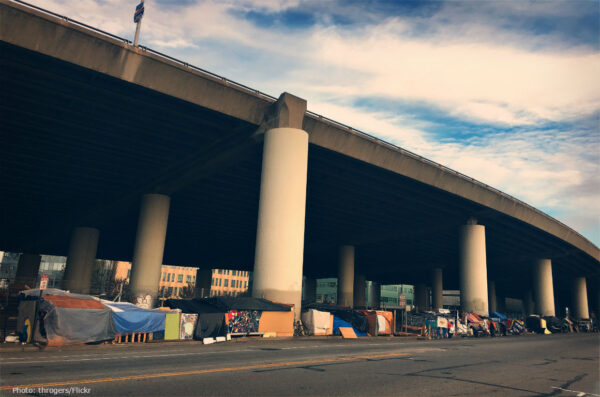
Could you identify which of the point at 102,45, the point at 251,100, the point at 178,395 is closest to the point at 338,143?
the point at 251,100

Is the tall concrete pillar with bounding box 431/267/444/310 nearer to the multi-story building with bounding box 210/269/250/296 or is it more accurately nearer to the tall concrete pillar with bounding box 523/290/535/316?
the tall concrete pillar with bounding box 523/290/535/316

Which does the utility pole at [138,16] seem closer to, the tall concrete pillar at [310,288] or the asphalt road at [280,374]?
the asphalt road at [280,374]

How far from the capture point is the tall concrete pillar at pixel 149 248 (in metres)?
41.9

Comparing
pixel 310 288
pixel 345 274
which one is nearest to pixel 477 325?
pixel 345 274

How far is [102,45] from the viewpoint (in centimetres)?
2444

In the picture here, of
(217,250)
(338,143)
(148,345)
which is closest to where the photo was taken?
(148,345)

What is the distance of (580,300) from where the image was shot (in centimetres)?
8644

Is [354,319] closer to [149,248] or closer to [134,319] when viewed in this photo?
[134,319]

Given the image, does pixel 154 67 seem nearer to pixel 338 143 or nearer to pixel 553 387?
pixel 338 143

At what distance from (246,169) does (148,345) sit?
66.9 ft

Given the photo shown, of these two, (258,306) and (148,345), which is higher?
(258,306)

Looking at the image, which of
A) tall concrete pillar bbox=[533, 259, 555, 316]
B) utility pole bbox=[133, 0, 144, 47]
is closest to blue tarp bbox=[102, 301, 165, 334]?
utility pole bbox=[133, 0, 144, 47]

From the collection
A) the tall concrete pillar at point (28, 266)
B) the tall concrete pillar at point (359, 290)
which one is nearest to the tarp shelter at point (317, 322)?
the tall concrete pillar at point (28, 266)

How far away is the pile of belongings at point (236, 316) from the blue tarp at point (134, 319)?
2051 millimetres
